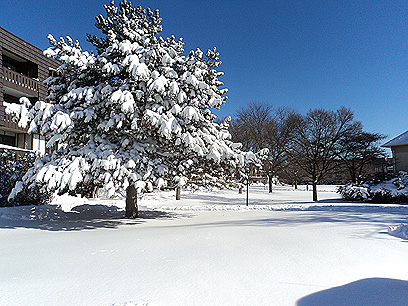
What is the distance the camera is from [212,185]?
916cm

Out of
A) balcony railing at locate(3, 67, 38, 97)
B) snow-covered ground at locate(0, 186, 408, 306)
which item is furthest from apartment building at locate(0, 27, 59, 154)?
snow-covered ground at locate(0, 186, 408, 306)

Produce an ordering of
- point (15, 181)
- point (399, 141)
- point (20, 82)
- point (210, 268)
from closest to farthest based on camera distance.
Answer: point (210, 268) < point (15, 181) < point (20, 82) < point (399, 141)

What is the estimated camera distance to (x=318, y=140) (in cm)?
2092

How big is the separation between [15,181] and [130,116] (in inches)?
258

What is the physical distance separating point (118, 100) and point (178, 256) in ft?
14.6

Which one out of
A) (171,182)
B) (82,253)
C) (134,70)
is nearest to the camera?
(82,253)

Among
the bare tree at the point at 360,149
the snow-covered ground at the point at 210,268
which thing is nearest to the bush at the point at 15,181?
the snow-covered ground at the point at 210,268

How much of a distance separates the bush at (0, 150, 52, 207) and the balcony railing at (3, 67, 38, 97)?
6.23m

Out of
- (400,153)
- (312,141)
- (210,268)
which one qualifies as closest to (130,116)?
(210,268)

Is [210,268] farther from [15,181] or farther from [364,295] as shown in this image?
[15,181]

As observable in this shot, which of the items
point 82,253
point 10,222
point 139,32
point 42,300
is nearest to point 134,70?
point 139,32

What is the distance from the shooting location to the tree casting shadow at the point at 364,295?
99.7 inches

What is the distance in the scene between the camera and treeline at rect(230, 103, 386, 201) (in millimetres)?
20984

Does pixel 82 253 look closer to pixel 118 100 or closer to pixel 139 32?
pixel 118 100
